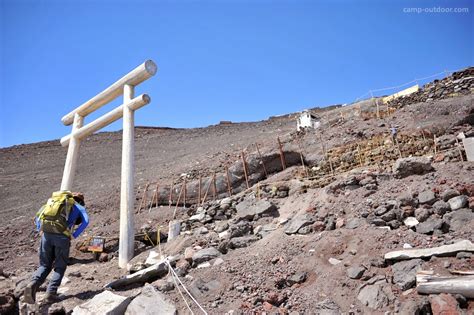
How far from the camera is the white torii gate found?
263 inches

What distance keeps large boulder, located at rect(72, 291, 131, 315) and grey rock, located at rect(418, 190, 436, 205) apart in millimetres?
4248

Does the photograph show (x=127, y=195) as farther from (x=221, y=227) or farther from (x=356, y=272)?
(x=356, y=272)

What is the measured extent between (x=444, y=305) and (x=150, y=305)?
9.79 feet

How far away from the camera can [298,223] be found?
18.4 ft

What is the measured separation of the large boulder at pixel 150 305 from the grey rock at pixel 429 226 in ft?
10.5

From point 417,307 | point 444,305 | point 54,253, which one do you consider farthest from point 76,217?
point 444,305

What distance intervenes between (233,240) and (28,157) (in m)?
22.0

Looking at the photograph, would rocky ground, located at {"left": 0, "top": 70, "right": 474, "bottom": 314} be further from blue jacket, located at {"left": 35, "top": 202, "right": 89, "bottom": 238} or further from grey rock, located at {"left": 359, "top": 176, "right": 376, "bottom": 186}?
blue jacket, located at {"left": 35, "top": 202, "right": 89, "bottom": 238}

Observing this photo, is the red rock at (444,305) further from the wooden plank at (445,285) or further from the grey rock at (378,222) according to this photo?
the grey rock at (378,222)

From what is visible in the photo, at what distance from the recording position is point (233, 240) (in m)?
5.61

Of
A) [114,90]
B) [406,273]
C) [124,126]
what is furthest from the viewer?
[114,90]

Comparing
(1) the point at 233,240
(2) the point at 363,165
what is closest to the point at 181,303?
(1) the point at 233,240

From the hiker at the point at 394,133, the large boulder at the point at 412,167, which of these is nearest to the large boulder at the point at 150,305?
the large boulder at the point at 412,167

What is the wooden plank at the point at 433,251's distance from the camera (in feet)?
12.0
